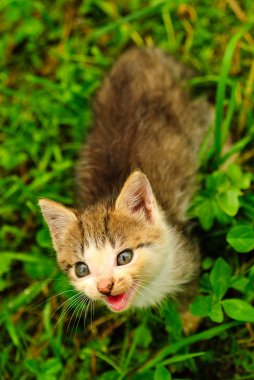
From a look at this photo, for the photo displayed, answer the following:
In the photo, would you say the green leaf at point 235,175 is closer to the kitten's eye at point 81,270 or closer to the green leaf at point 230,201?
the green leaf at point 230,201

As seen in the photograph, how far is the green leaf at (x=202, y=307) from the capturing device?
2.65m

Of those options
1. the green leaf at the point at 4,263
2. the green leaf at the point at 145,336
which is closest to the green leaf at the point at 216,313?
the green leaf at the point at 145,336

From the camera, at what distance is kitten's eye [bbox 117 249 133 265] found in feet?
8.00

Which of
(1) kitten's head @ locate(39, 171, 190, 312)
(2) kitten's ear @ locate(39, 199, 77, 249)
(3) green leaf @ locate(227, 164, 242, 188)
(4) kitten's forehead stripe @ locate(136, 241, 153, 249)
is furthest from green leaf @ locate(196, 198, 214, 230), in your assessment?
(2) kitten's ear @ locate(39, 199, 77, 249)

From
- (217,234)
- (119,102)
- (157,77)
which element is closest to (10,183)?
(119,102)

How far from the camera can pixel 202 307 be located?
2.68 m

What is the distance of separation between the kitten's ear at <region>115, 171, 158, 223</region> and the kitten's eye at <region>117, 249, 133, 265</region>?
22 centimetres

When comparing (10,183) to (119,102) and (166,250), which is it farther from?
(166,250)

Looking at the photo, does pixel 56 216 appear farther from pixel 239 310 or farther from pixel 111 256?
pixel 239 310

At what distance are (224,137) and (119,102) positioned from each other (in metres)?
0.68

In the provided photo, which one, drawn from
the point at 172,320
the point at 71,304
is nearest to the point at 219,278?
the point at 172,320

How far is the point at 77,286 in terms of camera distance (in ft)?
8.33

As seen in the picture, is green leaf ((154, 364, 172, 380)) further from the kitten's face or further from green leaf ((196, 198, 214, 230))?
green leaf ((196, 198, 214, 230))

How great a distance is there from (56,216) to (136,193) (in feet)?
1.47
